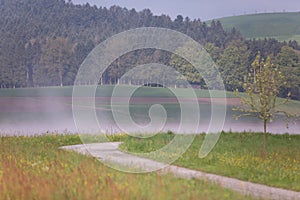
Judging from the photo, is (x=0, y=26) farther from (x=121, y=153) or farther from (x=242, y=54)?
(x=121, y=153)

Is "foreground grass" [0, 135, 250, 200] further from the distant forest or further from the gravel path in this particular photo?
the distant forest

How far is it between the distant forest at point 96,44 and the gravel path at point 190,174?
73.0m

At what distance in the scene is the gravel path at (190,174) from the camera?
13.2 m

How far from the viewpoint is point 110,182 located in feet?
38.9

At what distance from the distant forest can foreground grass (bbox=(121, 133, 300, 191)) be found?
67.5m

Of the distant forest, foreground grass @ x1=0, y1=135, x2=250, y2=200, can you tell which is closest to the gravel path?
foreground grass @ x1=0, y1=135, x2=250, y2=200

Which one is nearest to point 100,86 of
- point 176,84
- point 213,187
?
point 176,84

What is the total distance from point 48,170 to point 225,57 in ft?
339

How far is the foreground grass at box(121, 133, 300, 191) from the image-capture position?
15648 mm

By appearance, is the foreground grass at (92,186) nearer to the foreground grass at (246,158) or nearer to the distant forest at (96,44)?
the foreground grass at (246,158)

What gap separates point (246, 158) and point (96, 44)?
12978 centimetres

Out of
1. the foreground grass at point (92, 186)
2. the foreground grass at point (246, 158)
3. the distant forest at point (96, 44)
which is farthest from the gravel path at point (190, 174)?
the distant forest at point (96, 44)

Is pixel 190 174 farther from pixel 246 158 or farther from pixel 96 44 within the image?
pixel 96 44

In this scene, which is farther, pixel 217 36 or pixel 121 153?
pixel 217 36
